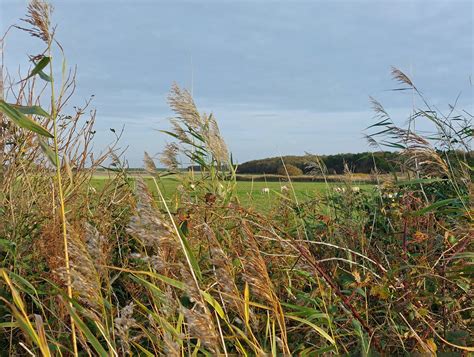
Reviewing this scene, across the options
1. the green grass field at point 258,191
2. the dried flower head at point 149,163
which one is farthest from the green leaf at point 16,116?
the green grass field at point 258,191

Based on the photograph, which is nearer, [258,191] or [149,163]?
[149,163]

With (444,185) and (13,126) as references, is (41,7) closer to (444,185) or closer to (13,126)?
(13,126)

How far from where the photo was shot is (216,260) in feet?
4.92

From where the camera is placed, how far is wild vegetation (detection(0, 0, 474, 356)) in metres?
1.61

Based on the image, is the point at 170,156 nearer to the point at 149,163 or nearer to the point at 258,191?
the point at 149,163

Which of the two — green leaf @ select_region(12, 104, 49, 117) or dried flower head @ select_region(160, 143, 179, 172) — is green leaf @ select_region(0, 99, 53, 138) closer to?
green leaf @ select_region(12, 104, 49, 117)

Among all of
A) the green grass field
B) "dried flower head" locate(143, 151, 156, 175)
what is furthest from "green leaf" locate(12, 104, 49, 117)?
the green grass field

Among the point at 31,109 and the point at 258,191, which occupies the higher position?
the point at 31,109

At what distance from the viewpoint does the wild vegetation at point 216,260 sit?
161cm

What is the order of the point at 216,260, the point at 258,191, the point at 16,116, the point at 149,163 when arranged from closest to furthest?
1. the point at 216,260
2. the point at 16,116
3. the point at 149,163
4. the point at 258,191

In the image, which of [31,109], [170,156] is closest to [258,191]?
[170,156]

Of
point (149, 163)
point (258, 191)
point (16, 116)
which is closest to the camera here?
point (16, 116)

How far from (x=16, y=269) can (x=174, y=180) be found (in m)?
1.24

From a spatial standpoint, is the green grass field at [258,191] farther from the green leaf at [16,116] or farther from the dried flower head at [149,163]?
the green leaf at [16,116]
